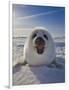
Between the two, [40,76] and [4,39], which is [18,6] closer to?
[4,39]

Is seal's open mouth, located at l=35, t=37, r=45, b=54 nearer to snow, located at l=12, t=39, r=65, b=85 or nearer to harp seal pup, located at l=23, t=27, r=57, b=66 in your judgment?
harp seal pup, located at l=23, t=27, r=57, b=66

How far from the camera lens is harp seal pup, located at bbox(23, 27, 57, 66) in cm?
169

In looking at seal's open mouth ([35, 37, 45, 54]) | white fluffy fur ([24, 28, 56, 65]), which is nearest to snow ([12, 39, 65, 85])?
white fluffy fur ([24, 28, 56, 65])

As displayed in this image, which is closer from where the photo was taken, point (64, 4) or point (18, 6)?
point (18, 6)

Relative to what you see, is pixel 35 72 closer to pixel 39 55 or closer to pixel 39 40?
pixel 39 55

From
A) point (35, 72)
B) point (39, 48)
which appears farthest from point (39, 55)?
point (35, 72)

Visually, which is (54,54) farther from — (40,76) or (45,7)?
(45,7)

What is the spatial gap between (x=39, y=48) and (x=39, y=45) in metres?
0.03

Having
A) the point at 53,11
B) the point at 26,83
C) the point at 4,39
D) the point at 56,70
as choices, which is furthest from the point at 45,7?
the point at 26,83

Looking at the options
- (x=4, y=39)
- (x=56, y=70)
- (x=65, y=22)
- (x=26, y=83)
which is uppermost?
(x=65, y=22)

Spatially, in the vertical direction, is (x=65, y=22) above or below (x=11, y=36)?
above

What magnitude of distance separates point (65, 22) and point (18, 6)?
0.51 metres

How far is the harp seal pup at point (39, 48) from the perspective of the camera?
169 centimetres

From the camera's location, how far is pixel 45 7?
1.73 metres
